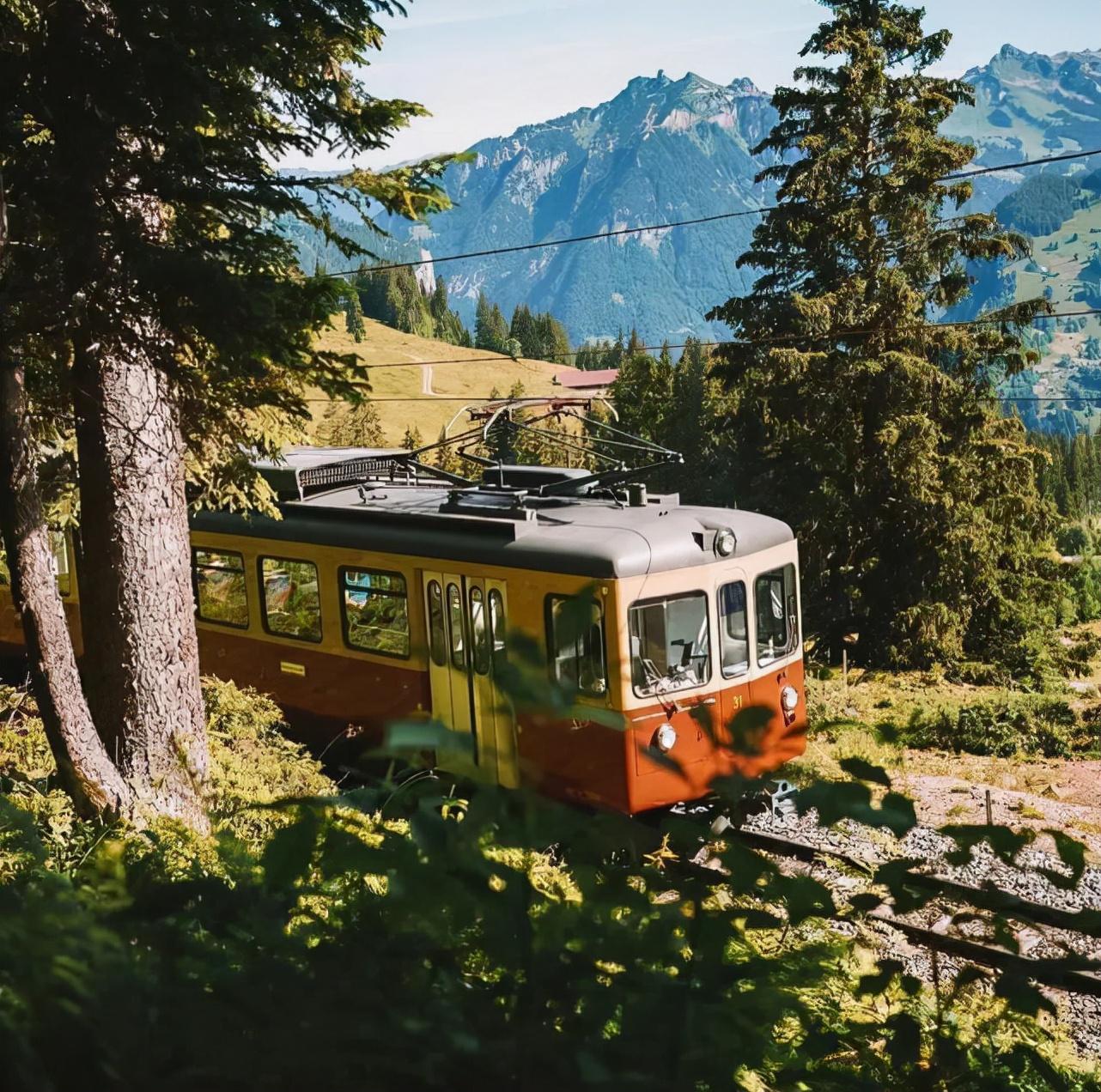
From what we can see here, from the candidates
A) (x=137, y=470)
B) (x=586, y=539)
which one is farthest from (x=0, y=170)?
(x=586, y=539)

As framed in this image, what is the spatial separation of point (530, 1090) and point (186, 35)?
731cm

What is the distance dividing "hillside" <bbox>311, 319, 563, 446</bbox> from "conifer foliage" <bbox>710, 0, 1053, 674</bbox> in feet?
256

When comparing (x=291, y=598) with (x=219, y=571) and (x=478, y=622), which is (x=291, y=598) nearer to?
(x=219, y=571)

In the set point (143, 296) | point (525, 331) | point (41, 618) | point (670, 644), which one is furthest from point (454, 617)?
point (525, 331)

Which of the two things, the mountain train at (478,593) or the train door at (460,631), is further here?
the train door at (460,631)

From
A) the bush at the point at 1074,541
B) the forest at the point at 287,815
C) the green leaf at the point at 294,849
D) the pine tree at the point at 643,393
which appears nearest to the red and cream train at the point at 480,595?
the forest at the point at 287,815

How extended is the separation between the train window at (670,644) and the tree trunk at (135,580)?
10.9 ft

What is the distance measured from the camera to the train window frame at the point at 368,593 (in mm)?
11156

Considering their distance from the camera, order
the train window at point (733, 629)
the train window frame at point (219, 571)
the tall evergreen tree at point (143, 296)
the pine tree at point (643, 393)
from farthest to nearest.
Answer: the pine tree at point (643, 393)
the train window frame at point (219, 571)
the train window at point (733, 629)
the tall evergreen tree at point (143, 296)

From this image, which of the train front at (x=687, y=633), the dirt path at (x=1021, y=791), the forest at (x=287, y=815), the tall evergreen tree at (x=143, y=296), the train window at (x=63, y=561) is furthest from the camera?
the train window at (x=63, y=561)

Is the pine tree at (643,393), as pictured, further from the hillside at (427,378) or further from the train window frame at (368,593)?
the train window frame at (368,593)

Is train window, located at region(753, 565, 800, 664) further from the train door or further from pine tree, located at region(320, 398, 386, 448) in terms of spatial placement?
pine tree, located at region(320, 398, 386, 448)

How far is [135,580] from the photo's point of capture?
29.0ft

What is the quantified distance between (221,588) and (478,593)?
400 cm
